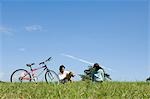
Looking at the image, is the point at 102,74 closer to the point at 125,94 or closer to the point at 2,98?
the point at 125,94

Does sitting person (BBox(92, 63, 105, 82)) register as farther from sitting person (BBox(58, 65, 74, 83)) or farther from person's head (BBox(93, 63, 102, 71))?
sitting person (BBox(58, 65, 74, 83))

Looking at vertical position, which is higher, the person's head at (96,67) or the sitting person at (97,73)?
the person's head at (96,67)

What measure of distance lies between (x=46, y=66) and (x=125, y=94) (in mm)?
12045

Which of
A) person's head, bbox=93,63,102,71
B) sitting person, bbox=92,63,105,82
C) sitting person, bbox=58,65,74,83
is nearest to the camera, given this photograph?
sitting person, bbox=92,63,105,82

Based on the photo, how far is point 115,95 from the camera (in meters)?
12.8

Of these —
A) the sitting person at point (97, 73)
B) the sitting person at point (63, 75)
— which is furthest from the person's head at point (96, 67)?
the sitting person at point (63, 75)

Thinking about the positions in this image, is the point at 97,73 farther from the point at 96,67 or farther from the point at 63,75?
the point at 63,75

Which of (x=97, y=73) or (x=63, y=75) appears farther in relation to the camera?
(x=63, y=75)

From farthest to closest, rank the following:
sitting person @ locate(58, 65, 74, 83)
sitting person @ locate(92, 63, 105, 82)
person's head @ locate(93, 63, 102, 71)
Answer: sitting person @ locate(58, 65, 74, 83) < person's head @ locate(93, 63, 102, 71) < sitting person @ locate(92, 63, 105, 82)

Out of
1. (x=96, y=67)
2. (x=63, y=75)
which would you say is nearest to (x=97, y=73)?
(x=96, y=67)

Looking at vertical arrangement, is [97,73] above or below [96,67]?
below

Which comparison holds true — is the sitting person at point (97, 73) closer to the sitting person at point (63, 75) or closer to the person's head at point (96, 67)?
the person's head at point (96, 67)

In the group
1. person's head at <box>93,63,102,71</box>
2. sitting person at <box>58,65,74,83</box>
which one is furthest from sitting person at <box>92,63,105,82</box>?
sitting person at <box>58,65,74,83</box>

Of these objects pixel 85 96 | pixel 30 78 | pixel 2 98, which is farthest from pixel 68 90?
pixel 30 78
